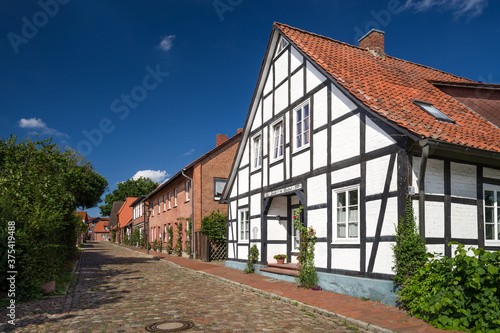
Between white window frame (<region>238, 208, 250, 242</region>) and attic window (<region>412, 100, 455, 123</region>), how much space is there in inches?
321

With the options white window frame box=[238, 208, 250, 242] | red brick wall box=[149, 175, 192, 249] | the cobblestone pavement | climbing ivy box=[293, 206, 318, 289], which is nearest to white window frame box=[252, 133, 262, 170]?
white window frame box=[238, 208, 250, 242]

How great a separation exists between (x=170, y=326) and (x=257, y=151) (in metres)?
9.95

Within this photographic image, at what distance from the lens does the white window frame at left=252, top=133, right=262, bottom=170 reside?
1573 cm

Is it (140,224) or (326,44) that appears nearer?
(326,44)

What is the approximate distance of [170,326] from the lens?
6953 millimetres

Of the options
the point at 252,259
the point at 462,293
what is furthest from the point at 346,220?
the point at 252,259

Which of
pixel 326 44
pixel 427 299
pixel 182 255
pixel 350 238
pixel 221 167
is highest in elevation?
pixel 326 44

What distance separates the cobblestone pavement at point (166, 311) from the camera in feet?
23.0

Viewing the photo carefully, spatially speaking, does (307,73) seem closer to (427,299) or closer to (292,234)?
(292,234)

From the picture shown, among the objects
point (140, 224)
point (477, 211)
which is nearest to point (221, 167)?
point (477, 211)

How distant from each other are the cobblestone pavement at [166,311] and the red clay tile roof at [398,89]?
4.34 metres

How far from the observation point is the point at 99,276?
15180mm

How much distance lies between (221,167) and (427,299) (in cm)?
1845

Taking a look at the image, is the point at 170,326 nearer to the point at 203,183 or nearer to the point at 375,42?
the point at 375,42
